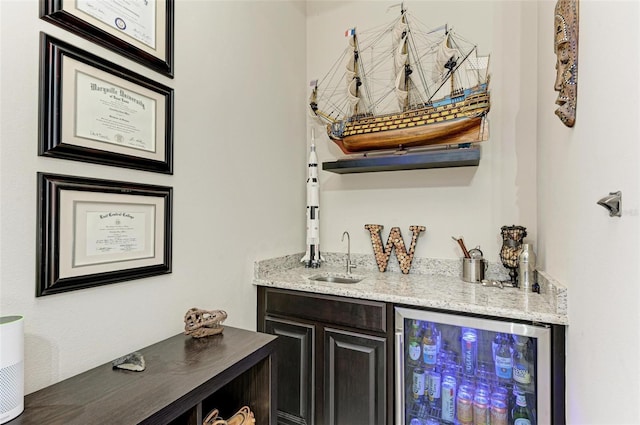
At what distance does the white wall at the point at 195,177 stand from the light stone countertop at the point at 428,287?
228mm

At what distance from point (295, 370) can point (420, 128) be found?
65.5 inches

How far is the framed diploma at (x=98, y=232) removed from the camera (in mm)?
1035

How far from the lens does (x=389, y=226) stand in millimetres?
2361

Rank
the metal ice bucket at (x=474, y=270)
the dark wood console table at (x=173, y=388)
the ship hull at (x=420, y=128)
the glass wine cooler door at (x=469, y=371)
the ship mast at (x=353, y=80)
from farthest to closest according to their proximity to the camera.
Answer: the ship mast at (x=353, y=80)
the metal ice bucket at (x=474, y=270)
the ship hull at (x=420, y=128)
the glass wine cooler door at (x=469, y=371)
the dark wood console table at (x=173, y=388)

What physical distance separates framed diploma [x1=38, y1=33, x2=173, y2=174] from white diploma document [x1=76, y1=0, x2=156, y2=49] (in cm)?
16

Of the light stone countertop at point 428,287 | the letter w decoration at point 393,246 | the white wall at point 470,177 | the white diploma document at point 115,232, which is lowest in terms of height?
the light stone countertop at point 428,287

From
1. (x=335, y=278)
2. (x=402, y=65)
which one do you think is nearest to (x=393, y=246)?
(x=335, y=278)

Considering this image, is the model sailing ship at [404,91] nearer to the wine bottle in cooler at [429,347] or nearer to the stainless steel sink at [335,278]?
the stainless steel sink at [335,278]

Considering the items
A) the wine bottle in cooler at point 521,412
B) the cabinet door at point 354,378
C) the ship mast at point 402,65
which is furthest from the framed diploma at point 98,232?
the wine bottle in cooler at point 521,412

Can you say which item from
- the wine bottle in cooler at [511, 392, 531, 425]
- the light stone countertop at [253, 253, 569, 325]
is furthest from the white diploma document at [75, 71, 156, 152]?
the wine bottle in cooler at [511, 392, 531, 425]

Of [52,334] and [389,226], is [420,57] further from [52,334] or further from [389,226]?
[52,334]

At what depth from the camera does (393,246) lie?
7.46 feet

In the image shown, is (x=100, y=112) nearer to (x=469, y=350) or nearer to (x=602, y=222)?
(x=602, y=222)

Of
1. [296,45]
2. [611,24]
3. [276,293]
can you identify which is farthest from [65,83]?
[296,45]
